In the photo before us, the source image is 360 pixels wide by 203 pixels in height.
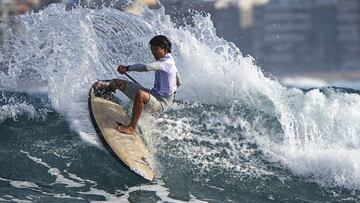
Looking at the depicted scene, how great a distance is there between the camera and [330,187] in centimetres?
786

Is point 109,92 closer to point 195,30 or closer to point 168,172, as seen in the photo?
point 168,172

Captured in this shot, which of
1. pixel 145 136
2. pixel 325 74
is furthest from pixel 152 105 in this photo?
pixel 325 74

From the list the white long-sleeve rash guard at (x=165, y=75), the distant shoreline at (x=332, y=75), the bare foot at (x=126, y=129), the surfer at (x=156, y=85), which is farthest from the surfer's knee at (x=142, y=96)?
the distant shoreline at (x=332, y=75)

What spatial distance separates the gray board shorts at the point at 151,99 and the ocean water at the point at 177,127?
479 mm

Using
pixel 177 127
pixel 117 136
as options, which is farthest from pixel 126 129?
pixel 177 127

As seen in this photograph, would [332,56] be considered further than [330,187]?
Yes

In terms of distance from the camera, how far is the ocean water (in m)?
7.45

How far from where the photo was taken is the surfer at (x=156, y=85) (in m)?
8.09

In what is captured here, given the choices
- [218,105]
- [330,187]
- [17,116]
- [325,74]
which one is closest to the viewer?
[330,187]

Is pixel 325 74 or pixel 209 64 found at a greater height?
pixel 325 74

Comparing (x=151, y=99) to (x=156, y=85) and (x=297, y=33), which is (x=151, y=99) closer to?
(x=156, y=85)

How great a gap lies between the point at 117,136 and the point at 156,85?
96cm

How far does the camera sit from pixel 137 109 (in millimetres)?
8117

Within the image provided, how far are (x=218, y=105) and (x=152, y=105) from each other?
318cm
